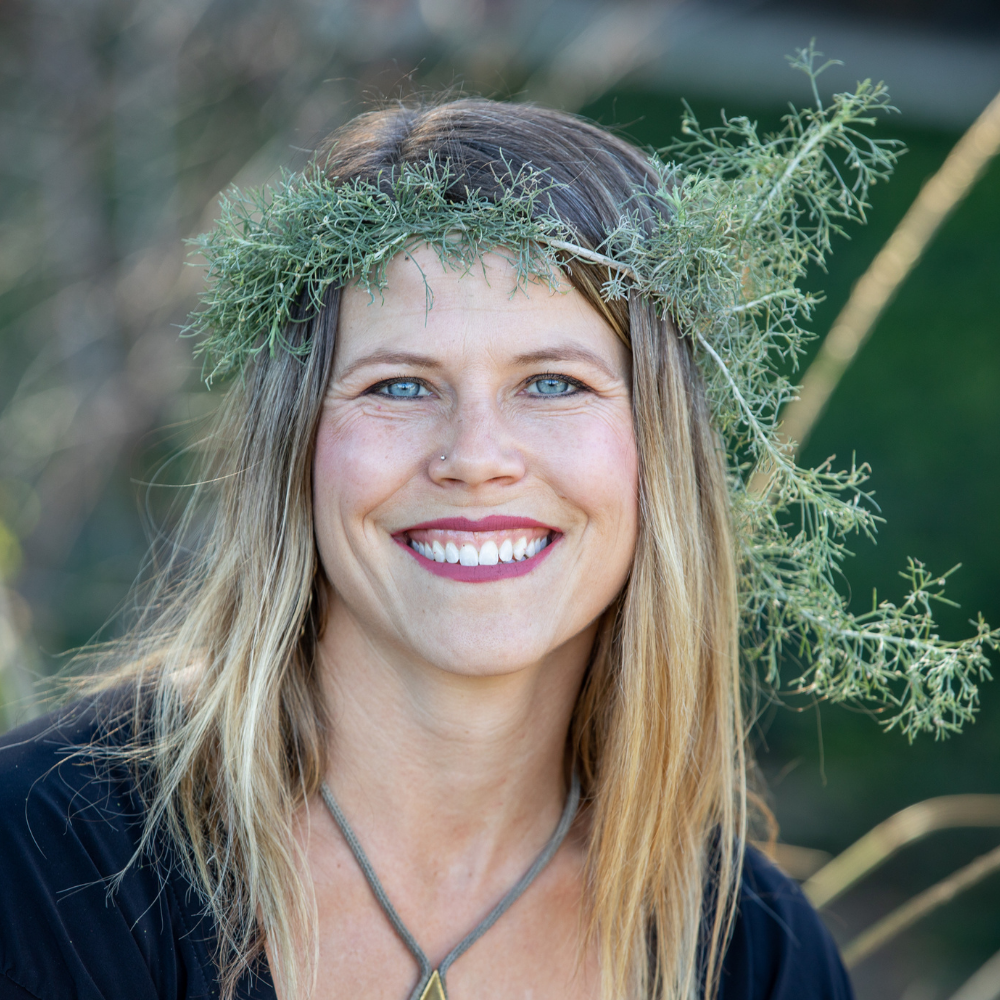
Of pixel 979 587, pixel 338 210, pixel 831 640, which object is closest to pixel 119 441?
pixel 338 210

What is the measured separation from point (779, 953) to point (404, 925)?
0.72 meters

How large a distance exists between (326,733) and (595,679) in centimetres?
53

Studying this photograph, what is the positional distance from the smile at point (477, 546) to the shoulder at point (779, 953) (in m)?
0.85

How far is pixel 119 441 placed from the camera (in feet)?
12.6

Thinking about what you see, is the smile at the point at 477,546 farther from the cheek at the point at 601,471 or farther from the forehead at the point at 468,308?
the forehead at the point at 468,308

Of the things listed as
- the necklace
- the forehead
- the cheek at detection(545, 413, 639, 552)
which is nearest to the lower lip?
the cheek at detection(545, 413, 639, 552)

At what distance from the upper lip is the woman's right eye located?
0.21 metres

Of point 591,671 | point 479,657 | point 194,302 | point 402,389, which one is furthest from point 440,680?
point 194,302

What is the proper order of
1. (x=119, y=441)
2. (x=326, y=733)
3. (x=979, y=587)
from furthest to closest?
(x=979, y=587) < (x=119, y=441) < (x=326, y=733)

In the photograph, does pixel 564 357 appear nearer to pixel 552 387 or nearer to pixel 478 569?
pixel 552 387

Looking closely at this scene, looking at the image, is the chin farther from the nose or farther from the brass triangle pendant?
the brass triangle pendant

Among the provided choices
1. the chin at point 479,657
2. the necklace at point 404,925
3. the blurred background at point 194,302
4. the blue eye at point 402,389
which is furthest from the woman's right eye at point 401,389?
the blurred background at point 194,302

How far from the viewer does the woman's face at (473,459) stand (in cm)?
170

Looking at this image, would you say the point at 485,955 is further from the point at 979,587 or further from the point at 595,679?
the point at 979,587
